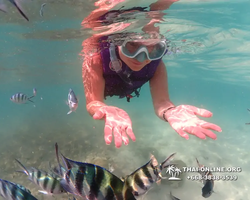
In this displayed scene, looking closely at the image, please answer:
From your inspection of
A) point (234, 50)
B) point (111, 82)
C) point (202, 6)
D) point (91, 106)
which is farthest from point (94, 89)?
point (234, 50)

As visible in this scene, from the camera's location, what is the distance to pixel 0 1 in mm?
1874

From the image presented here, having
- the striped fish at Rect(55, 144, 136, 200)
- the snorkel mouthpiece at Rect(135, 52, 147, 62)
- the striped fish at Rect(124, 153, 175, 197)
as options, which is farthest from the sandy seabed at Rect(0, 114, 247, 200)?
the striped fish at Rect(55, 144, 136, 200)

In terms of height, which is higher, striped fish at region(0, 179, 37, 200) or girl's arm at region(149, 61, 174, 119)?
striped fish at region(0, 179, 37, 200)

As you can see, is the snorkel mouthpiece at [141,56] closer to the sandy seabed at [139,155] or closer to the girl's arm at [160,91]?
the girl's arm at [160,91]

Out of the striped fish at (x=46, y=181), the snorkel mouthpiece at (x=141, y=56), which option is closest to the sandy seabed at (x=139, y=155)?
the striped fish at (x=46, y=181)

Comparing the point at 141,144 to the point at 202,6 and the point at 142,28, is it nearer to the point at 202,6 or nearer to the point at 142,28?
the point at 142,28

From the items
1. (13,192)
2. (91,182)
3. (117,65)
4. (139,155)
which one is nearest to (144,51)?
(117,65)

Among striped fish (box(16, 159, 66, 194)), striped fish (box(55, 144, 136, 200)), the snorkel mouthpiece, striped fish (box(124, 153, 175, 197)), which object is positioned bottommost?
striped fish (box(16, 159, 66, 194))

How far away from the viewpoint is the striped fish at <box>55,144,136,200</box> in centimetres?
175

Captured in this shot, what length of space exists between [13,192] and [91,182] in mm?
1041

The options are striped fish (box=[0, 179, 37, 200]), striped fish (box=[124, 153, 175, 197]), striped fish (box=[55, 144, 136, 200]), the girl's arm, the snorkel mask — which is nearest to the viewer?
striped fish (box=[55, 144, 136, 200])

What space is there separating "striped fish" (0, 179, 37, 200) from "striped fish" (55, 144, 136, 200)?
0.56 m

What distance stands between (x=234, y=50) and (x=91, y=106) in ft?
62.3

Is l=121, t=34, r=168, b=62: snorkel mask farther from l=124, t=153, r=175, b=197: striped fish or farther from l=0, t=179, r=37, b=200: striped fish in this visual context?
l=0, t=179, r=37, b=200: striped fish
